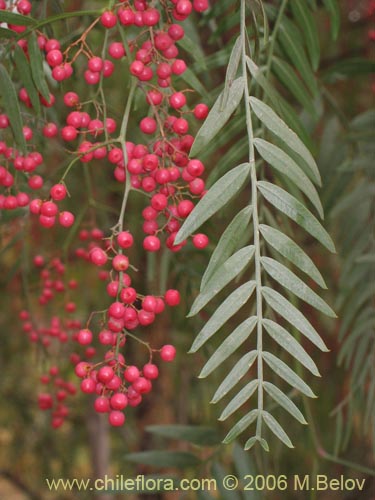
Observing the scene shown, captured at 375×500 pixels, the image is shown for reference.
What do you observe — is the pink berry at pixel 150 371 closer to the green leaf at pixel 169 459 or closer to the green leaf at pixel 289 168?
the green leaf at pixel 289 168

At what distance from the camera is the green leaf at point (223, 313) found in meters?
0.48

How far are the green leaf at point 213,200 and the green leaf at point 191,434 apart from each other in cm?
58

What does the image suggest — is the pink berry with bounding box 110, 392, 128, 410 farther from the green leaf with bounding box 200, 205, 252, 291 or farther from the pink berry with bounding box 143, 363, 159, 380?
the green leaf with bounding box 200, 205, 252, 291

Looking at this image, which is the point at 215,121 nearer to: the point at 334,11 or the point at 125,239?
the point at 125,239

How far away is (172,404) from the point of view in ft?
6.11

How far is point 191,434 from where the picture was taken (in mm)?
1020

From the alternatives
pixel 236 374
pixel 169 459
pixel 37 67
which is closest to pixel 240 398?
pixel 236 374

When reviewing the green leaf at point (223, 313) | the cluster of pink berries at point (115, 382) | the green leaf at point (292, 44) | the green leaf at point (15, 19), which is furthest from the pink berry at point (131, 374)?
the green leaf at point (292, 44)

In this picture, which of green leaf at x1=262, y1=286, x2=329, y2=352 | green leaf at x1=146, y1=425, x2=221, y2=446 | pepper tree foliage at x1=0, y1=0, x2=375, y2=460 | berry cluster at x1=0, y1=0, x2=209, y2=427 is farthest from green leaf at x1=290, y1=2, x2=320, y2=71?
green leaf at x1=146, y1=425, x2=221, y2=446

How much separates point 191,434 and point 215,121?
638mm

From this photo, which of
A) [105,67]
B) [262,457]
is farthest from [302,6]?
[262,457]

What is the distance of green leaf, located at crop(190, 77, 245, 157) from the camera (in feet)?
1.63

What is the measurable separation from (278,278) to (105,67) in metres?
0.30

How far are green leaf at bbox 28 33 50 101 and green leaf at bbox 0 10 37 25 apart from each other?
2 centimetres
